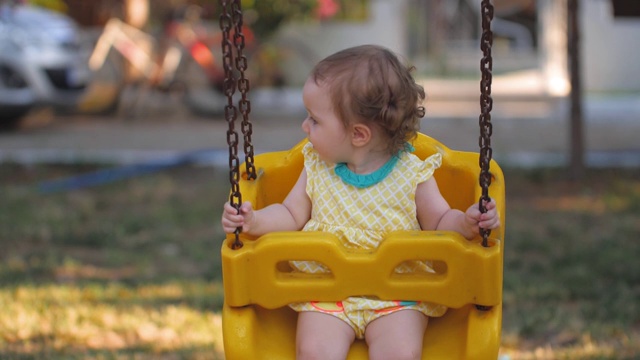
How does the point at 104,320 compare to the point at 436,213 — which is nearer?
the point at 436,213

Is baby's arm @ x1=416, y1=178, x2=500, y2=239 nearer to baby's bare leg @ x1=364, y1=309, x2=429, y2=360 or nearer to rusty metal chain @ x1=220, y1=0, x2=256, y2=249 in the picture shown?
baby's bare leg @ x1=364, y1=309, x2=429, y2=360

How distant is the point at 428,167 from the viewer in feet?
8.82

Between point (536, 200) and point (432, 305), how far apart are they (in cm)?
402

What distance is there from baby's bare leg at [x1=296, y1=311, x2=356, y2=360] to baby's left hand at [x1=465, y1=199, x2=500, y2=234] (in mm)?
450

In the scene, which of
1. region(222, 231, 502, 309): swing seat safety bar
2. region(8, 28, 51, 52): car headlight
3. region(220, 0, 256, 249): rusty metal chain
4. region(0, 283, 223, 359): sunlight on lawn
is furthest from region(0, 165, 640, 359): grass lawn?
region(8, 28, 51, 52): car headlight

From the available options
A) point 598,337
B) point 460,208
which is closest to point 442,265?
point 460,208

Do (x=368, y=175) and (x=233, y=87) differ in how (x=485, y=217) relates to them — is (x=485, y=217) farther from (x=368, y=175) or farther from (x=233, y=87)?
(x=233, y=87)

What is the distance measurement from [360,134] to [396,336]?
1.82 feet

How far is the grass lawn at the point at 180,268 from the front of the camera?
380 centimetres

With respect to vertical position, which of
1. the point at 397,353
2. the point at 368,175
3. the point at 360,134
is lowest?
the point at 397,353

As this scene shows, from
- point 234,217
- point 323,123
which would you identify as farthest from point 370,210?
point 234,217

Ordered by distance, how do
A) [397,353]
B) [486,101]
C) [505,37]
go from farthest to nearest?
[505,37]
[397,353]
[486,101]

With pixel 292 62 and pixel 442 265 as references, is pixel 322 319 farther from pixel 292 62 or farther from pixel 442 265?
pixel 292 62

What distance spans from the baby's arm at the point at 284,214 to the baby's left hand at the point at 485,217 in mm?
533
